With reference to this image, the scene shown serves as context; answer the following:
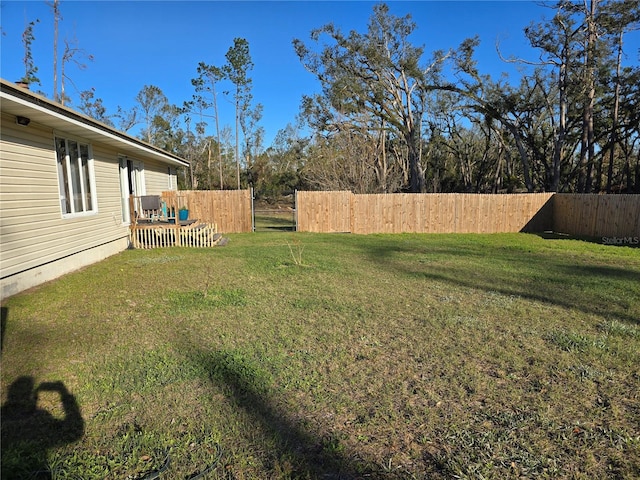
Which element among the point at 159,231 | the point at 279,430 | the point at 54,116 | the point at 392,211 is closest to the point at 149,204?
the point at 159,231

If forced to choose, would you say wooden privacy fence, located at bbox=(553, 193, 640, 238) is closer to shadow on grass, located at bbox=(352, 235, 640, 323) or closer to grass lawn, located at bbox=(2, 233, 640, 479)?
shadow on grass, located at bbox=(352, 235, 640, 323)

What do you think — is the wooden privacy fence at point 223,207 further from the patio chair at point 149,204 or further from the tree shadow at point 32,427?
the tree shadow at point 32,427

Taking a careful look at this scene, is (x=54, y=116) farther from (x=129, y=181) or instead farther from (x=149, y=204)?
A: (x=129, y=181)

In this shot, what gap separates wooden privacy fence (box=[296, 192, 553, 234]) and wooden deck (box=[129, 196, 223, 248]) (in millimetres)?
4942

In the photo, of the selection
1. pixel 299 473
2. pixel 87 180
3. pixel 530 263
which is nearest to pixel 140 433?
pixel 299 473

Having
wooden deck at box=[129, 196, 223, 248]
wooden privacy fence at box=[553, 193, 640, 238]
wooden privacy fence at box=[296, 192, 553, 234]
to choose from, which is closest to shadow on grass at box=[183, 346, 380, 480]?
wooden deck at box=[129, 196, 223, 248]

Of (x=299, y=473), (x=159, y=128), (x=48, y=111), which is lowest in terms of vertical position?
(x=299, y=473)

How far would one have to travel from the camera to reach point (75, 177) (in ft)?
25.7

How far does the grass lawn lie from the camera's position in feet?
7.31

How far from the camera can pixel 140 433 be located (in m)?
2.44

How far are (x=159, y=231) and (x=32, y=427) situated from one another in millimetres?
8621

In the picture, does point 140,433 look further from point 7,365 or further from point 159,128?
point 159,128

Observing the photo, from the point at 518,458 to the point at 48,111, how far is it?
23.5 ft

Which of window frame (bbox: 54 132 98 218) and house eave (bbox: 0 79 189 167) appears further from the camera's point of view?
window frame (bbox: 54 132 98 218)
